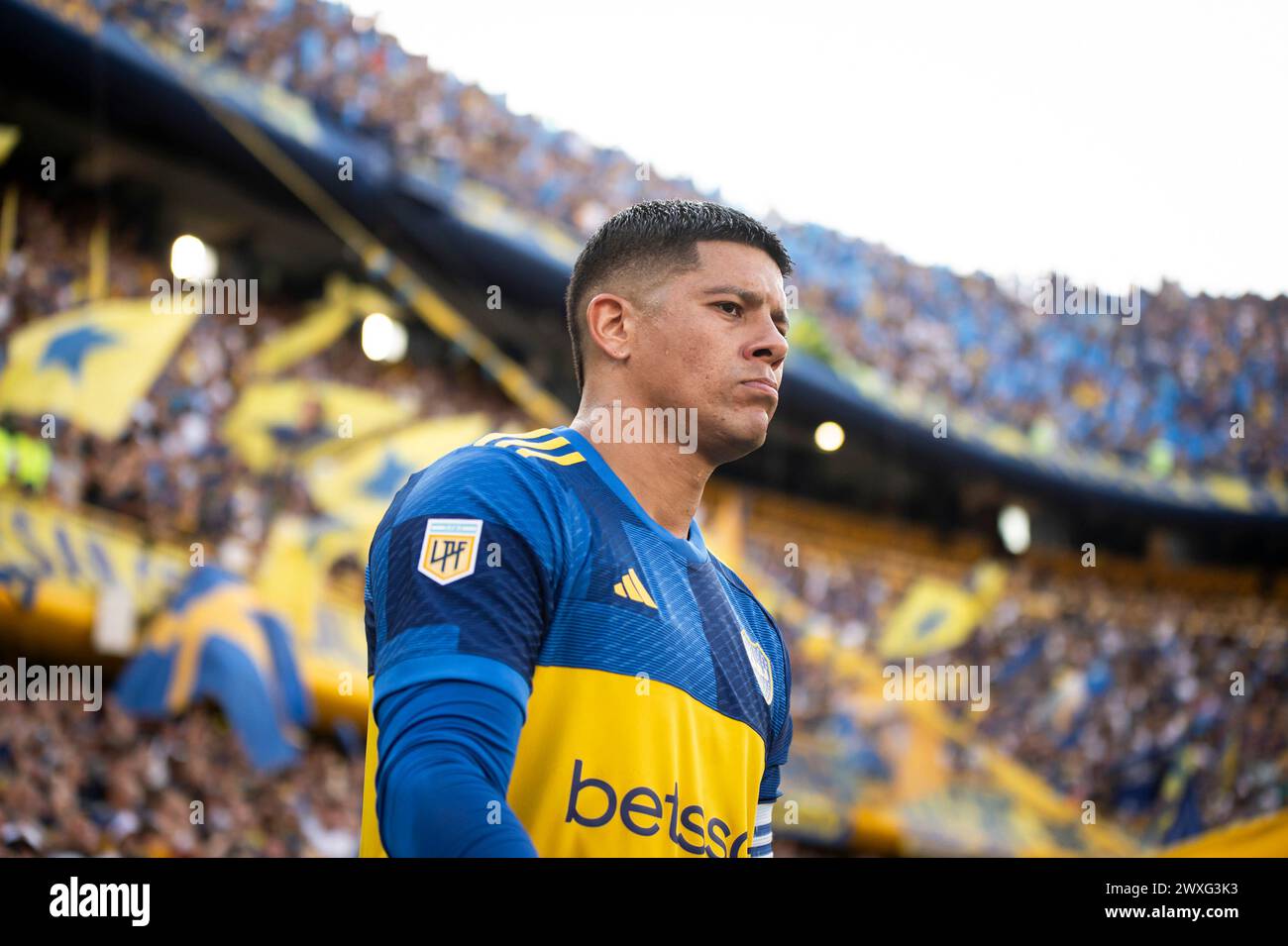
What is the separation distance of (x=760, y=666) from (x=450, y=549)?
0.74 m

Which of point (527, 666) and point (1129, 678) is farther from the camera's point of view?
point (1129, 678)

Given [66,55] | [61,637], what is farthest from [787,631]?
[66,55]

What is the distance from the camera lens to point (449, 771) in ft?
4.79

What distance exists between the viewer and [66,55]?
9805 mm

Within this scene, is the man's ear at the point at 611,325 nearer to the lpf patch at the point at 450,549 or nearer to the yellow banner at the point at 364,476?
the lpf patch at the point at 450,549

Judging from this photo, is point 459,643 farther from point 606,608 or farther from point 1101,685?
point 1101,685

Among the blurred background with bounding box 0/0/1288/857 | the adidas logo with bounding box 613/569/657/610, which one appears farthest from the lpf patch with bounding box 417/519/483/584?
the blurred background with bounding box 0/0/1288/857

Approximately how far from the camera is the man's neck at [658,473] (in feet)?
6.82

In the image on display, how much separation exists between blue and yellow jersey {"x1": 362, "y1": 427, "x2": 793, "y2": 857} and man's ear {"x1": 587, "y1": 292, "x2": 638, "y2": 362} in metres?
Answer: 0.18

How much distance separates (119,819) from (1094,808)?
10.6 metres

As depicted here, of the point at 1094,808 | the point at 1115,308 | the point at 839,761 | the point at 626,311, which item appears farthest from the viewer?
the point at 1115,308

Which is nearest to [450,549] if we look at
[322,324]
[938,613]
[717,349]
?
[717,349]

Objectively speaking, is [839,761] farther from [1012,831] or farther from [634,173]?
[634,173]

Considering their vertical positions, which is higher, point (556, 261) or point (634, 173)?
point (634, 173)
